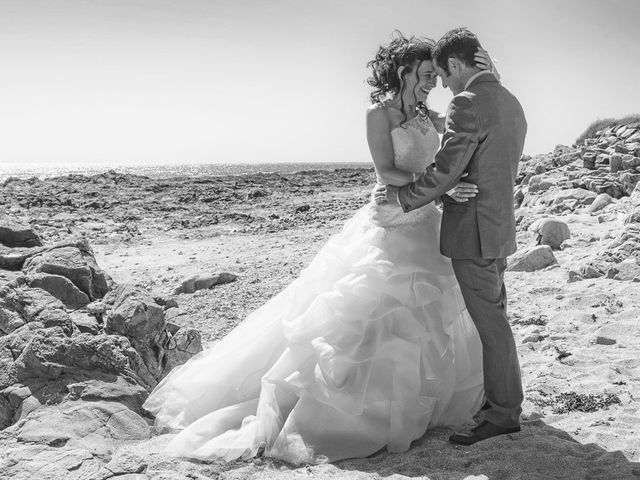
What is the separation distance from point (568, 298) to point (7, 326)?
5.41m

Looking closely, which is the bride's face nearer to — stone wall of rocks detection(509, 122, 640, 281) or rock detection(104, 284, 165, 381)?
rock detection(104, 284, 165, 381)

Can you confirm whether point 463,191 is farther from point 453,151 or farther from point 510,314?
point 510,314

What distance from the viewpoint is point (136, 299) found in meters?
4.91

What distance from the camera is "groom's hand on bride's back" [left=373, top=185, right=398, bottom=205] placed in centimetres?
399

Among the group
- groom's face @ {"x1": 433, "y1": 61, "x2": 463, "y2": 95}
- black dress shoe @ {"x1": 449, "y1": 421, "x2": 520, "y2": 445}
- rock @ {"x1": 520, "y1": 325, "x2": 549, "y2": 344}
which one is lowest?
black dress shoe @ {"x1": 449, "y1": 421, "x2": 520, "y2": 445}

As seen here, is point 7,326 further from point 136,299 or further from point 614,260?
point 614,260

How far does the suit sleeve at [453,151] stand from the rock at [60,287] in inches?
120

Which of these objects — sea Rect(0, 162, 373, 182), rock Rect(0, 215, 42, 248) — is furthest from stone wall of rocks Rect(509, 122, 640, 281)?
sea Rect(0, 162, 373, 182)

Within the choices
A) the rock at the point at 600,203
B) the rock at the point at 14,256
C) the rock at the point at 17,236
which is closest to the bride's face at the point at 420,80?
the rock at the point at 14,256

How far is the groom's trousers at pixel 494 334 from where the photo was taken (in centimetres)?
368

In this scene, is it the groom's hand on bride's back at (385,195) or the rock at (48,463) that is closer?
the rock at (48,463)

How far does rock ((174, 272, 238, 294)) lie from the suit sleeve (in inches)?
237

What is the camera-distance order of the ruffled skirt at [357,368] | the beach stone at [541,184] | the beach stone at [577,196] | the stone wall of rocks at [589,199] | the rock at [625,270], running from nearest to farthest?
the ruffled skirt at [357,368]
the rock at [625,270]
the stone wall of rocks at [589,199]
the beach stone at [577,196]
the beach stone at [541,184]

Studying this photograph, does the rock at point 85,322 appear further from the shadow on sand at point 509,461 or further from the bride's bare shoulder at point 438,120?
the bride's bare shoulder at point 438,120
